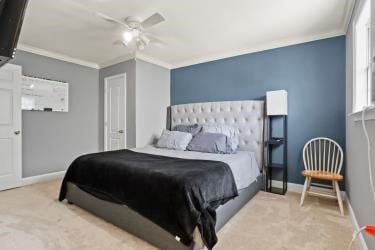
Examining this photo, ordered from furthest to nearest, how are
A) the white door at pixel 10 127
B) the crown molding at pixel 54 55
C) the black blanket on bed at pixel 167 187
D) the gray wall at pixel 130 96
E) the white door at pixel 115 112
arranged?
the white door at pixel 115 112, the gray wall at pixel 130 96, the crown molding at pixel 54 55, the white door at pixel 10 127, the black blanket on bed at pixel 167 187

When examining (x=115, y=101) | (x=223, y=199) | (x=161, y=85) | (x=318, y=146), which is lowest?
(x=223, y=199)

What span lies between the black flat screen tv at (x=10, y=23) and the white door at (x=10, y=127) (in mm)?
2854

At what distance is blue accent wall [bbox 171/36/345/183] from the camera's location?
2.93 metres

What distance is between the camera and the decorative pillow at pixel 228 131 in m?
3.30

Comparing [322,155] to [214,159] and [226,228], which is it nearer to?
[214,159]

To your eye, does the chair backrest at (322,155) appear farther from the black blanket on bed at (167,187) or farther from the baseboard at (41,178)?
the baseboard at (41,178)

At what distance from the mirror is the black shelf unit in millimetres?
3958

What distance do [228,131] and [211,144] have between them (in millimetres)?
505

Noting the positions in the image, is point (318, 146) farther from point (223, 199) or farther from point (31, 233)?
point (31, 233)

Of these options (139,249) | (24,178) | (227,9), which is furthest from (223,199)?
(24,178)

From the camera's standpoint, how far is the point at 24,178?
3.58m

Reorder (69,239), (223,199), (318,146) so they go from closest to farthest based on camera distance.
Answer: (69,239) → (223,199) → (318,146)

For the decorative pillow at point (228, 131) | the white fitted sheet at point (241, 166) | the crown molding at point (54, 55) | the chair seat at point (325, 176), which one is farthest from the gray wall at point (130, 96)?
the chair seat at point (325, 176)

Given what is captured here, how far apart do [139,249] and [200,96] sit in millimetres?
3093
